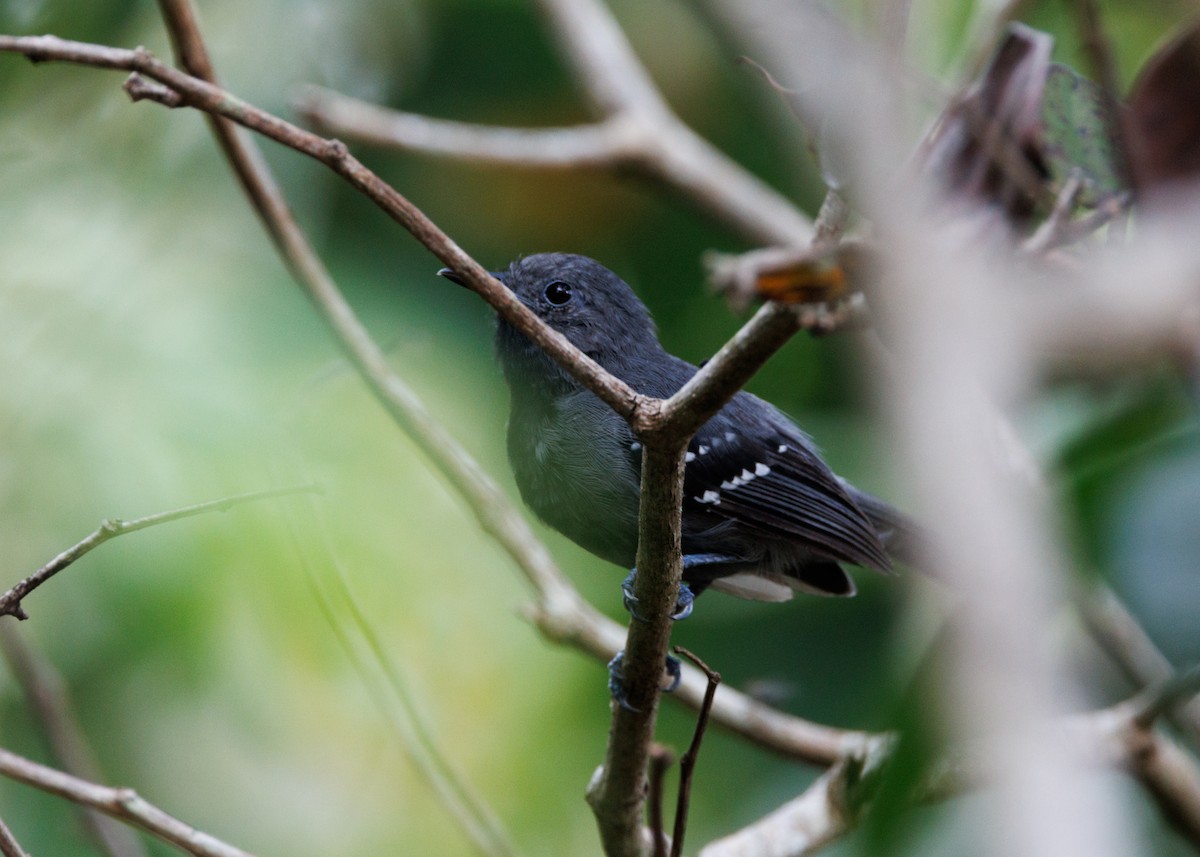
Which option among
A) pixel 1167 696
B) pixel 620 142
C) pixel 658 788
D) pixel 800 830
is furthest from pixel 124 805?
pixel 620 142

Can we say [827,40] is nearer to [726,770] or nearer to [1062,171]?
[1062,171]

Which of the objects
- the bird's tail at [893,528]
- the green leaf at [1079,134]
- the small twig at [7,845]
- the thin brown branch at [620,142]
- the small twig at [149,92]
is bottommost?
the small twig at [7,845]

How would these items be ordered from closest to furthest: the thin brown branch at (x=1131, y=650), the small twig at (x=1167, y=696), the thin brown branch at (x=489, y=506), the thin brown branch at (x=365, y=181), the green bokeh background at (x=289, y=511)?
the thin brown branch at (x=365, y=181)
the small twig at (x=1167, y=696)
the thin brown branch at (x=489, y=506)
the thin brown branch at (x=1131, y=650)
the green bokeh background at (x=289, y=511)

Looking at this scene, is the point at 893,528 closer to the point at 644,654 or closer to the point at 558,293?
the point at 558,293

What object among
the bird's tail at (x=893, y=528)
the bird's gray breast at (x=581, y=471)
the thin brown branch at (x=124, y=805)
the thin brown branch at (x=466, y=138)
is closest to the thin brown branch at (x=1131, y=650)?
the bird's tail at (x=893, y=528)

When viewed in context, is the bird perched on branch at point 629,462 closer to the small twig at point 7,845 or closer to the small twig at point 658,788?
the small twig at point 658,788

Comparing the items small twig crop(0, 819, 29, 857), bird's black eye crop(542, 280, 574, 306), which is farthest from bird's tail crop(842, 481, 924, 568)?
small twig crop(0, 819, 29, 857)

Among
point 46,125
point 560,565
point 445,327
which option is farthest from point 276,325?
point 560,565

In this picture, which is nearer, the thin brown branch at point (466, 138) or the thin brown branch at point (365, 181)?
the thin brown branch at point (365, 181)

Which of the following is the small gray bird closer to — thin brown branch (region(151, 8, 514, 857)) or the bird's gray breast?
the bird's gray breast
